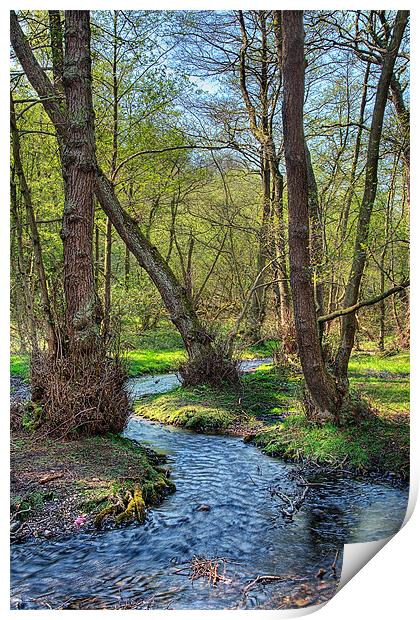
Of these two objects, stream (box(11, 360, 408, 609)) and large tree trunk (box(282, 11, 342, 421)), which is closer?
stream (box(11, 360, 408, 609))

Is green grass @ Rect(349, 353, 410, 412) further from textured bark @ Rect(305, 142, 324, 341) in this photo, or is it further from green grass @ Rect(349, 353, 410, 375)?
textured bark @ Rect(305, 142, 324, 341)

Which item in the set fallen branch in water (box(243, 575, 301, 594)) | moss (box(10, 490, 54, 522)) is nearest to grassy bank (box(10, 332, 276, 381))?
moss (box(10, 490, 54, 522))

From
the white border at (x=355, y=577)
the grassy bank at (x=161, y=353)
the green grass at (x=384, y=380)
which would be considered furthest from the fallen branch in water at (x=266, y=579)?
the grassy bank at (x=161, y=353)

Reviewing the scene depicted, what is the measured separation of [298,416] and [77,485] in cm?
180

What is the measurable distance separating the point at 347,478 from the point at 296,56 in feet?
8.18

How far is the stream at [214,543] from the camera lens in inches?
93.5

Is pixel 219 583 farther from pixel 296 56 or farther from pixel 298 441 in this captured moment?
pixel 296 56

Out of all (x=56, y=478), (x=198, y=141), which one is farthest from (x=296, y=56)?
(x=198, y=141)

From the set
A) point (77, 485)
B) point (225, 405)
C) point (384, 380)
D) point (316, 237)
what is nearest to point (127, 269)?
point (225, 405)

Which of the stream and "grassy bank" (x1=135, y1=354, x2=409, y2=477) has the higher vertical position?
"grassy bank" (x1=135, y1=354, x2=409, y2=477)

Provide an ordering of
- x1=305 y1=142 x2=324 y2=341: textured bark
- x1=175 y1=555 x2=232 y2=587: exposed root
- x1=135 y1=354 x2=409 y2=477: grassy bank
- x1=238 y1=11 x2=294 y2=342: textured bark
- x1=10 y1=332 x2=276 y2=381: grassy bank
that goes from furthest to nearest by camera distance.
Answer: x1=238 y1=11 x2=294 y2=342: textured bark, x1=10 y1=332 x2=276 y2=381: grassy bank, x1=305 y1=142 x2=324 y2=341: textured bark, x1=135 y1=354 x2=409 y2=477: grassy bank, x1=175 y1=555 x2=232 y2=587: exposed root

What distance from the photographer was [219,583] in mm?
2461

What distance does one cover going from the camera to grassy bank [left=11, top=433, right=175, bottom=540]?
8.98 ft

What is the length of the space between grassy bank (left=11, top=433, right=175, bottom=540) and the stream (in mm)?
89
